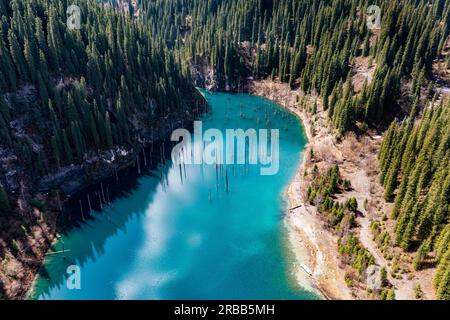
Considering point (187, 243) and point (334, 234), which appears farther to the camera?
point (187, 243)

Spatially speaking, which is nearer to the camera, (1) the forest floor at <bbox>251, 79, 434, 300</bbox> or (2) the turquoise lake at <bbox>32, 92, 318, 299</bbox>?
(1) the forest floor at <bbox>251, 79, 434, 300</bbox>

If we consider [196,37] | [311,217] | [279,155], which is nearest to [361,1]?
[196,37]

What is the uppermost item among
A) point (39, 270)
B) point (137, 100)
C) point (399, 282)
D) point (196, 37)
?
point (196, 37)

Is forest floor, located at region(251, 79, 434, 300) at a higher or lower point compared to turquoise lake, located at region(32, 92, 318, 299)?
higher

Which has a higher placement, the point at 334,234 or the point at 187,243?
the point at 334,234

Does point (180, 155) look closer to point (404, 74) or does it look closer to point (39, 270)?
point (39, 270)

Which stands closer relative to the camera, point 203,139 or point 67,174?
point 67,174
